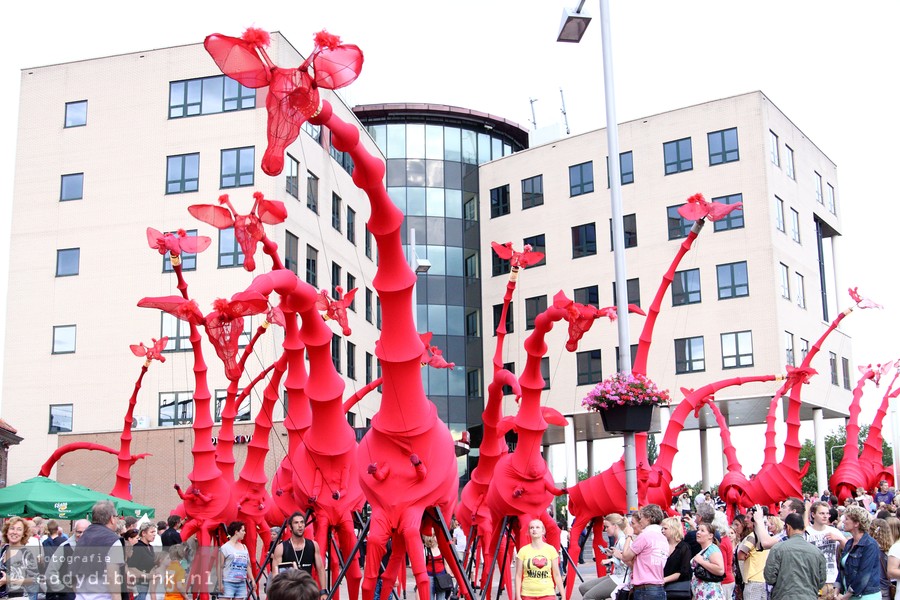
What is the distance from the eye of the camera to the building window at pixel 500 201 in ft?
155

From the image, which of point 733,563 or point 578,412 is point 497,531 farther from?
point 578,412

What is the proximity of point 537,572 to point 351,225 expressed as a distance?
1236 inches

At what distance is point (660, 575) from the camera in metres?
9.59

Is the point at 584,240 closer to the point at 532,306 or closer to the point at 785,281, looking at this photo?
the point at 532,306

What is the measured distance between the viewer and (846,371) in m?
44.5

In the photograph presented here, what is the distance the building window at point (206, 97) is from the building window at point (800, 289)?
21929mm

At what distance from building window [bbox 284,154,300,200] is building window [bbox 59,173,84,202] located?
24.4ft

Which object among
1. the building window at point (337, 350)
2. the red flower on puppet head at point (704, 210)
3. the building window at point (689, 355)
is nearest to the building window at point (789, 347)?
the building window at point (689, 355)

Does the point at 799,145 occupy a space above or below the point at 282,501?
above

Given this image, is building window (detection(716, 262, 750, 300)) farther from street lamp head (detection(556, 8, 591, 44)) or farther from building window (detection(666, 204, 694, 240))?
street lamp head (detection(556, 8, 591, 44))

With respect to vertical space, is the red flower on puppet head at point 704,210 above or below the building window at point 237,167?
below

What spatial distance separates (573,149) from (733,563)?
3308 cm

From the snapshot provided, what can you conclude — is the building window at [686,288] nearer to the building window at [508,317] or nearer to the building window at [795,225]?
the building window at [795,225]

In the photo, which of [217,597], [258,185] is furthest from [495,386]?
[258,185]
